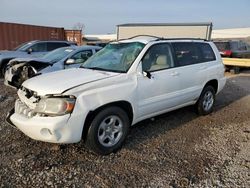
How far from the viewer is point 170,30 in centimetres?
1418

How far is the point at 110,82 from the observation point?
3973 millimetres

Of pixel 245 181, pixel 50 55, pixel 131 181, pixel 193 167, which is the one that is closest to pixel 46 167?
pixel 131 181

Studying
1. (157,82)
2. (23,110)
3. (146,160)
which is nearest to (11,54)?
(23,110)

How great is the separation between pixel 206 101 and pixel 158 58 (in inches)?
74.5

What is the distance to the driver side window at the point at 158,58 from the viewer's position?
4554 millimetres

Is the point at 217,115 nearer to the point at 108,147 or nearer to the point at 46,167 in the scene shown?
the point at 108,147

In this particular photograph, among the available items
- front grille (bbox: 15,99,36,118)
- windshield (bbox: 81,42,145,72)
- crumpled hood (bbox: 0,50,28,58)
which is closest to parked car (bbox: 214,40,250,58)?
crumpled hood (bbox: 0,50,28,58)

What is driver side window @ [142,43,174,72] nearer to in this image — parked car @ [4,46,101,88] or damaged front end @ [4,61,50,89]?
parked car @ [4,46,101,88]

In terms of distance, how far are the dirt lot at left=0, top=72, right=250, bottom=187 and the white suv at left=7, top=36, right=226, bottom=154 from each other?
0.35m

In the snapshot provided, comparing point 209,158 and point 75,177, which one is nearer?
point 75,177

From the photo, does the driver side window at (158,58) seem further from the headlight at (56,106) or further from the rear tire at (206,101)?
the headlight at (56,106)

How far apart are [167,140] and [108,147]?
1.13m

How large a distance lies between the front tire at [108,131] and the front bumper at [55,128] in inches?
8.5

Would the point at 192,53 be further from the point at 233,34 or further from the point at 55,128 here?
the point at 233,34
